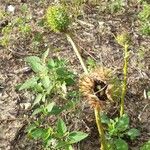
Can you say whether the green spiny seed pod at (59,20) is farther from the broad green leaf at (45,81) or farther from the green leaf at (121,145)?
the green leaf at (121,145)

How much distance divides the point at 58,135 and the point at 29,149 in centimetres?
46

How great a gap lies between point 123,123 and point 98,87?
816 millimetres

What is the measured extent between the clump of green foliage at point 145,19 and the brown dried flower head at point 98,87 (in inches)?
67.4

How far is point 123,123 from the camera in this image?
2902mm

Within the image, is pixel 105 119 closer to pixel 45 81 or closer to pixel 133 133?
pixel 133 133

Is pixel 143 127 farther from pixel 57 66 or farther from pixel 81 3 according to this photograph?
pixel 81 3

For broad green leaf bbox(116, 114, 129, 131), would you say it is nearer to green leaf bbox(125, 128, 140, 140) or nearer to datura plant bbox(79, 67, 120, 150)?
green leaf bbox(125, 128, 140, 140)

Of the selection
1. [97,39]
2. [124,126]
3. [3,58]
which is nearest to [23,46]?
[3,58]

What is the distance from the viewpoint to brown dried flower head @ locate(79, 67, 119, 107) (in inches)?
84.1

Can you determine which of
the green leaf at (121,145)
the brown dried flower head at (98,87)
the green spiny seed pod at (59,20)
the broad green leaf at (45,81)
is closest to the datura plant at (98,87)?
the brown dried flower head at (98,87)

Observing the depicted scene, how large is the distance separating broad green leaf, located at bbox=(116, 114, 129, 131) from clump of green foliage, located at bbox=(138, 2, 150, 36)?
116cm

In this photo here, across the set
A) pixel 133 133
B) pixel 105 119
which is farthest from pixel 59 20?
pixel 133 133

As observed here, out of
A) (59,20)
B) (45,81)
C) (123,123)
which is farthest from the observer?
(123,123)

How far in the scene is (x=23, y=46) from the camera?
12.4 ft
